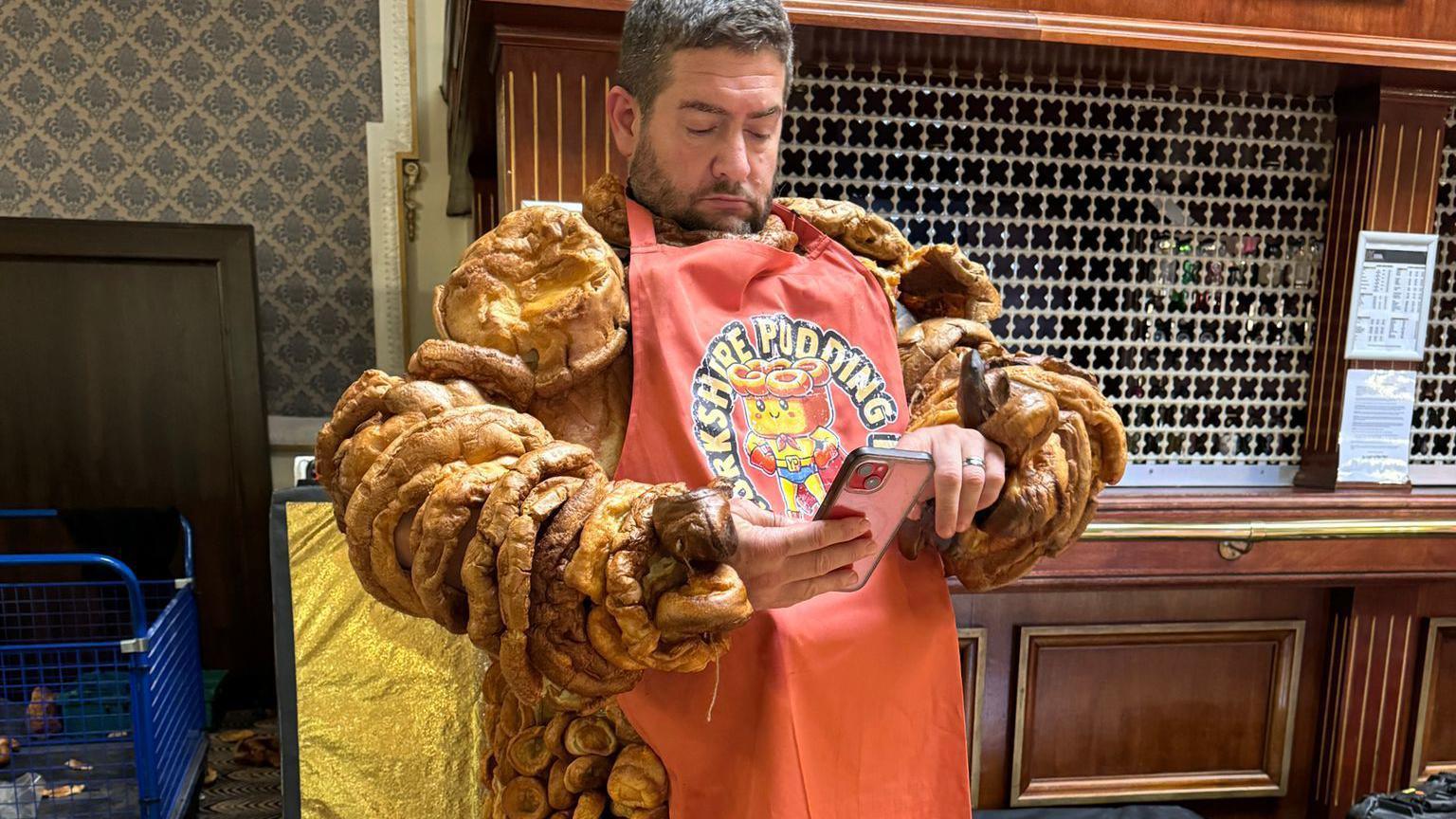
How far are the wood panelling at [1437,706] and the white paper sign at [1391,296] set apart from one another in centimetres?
71

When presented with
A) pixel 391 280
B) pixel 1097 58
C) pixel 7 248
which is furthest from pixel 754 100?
pixel 7 248

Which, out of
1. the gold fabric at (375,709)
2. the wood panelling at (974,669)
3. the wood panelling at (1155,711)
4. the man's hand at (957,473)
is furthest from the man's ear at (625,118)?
the wood panelling at (1155,711)

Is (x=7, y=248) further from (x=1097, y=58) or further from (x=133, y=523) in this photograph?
(x=1097, y=58)

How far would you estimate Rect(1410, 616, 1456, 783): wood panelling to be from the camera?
6.54 ft

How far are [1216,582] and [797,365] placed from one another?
1.33 m

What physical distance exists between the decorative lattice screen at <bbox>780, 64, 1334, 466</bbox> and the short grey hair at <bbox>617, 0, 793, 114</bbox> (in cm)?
78

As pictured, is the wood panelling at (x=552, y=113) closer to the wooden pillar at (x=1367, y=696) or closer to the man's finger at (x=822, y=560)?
the man's finger at (x=822, y=560)

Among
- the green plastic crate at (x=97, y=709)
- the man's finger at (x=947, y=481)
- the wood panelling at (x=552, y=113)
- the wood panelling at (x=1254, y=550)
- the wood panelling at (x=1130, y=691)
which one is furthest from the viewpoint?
the green plastic crate at (x=97, y=709)

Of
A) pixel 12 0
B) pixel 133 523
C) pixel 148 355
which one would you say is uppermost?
pixel 12 0

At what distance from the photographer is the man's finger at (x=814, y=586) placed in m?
0.71

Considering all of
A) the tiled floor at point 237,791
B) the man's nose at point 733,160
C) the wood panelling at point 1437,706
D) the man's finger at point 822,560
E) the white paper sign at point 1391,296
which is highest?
the man's nose at point 733,160

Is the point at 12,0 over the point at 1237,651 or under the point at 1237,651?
over

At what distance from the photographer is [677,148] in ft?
3.27

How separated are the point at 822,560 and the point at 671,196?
0.54 meters
